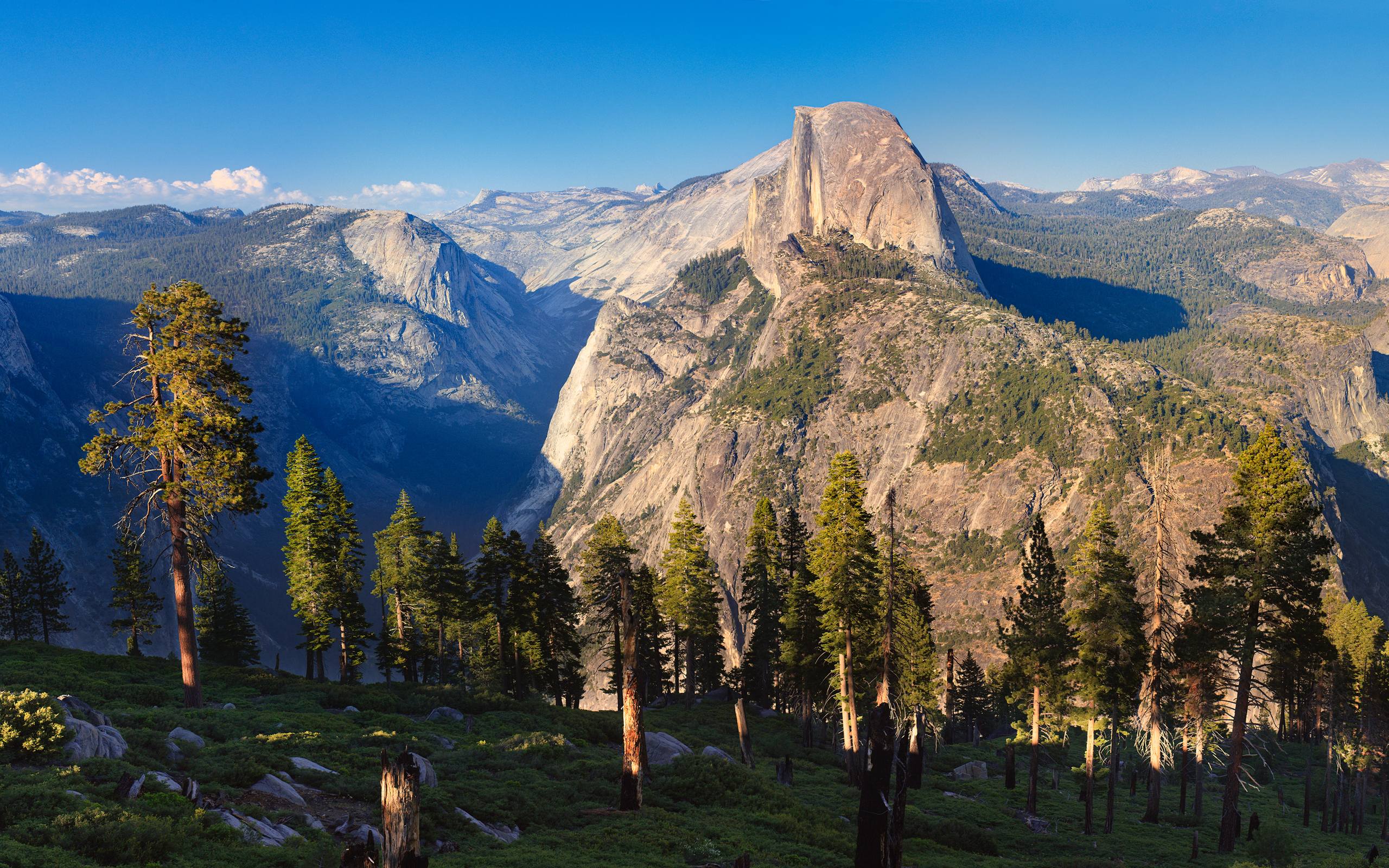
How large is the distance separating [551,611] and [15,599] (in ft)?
175

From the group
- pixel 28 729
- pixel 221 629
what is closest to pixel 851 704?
pixel 28 729

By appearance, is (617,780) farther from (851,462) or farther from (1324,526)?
(1324,526)

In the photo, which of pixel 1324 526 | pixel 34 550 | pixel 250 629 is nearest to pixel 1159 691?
pixel 250 629

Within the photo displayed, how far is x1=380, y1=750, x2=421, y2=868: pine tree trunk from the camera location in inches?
324

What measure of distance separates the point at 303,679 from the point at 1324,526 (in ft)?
471

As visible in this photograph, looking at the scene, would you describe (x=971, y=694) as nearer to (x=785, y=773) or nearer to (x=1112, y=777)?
(x=1112, y=777)

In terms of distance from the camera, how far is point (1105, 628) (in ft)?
112

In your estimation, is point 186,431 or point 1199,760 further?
point 1199,760

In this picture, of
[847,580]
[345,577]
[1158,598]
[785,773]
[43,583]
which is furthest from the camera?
[43,583]

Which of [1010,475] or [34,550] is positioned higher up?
[1010,475]

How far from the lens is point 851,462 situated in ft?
128

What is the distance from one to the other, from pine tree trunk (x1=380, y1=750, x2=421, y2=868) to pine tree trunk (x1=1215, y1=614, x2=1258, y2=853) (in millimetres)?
27707

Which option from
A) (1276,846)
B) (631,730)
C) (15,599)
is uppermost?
(631,730)

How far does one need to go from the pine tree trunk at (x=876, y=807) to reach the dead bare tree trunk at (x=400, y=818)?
4.85m
